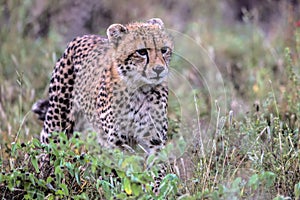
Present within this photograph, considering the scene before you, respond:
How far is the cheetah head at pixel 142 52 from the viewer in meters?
3.55

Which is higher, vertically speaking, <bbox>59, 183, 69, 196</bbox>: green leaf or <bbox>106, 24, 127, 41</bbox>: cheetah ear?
<bbox>106, 24, 127, 41</bbox>: cheetah ear

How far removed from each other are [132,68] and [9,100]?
2037 millimetres

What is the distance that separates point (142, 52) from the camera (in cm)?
357

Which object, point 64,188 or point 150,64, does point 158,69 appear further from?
point 64,188

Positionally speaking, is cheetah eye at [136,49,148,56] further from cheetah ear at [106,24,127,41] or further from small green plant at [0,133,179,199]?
Result: small green plant at [0,133,179,199]

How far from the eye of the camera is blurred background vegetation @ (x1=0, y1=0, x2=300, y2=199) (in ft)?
13.0

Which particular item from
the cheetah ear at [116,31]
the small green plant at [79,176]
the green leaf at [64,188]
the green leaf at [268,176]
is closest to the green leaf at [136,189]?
the small green plant at [79,176]

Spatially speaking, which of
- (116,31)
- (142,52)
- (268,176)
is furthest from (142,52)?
(268,176)

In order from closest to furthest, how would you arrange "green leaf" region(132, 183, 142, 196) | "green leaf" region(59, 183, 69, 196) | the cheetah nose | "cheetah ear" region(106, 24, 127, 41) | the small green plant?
1. "green leaf" region(132, 183, 142, 196)
2. the small green plant
3. "green leaf" region(59, 183, 69, 196)
4. the cheetah nose
5. "cheetah ear" region(106, 24, 127, 41)

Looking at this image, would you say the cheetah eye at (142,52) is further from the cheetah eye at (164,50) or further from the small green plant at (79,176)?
the small green plant at (79,176)

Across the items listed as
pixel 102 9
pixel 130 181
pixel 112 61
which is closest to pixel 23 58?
pixel 102 9

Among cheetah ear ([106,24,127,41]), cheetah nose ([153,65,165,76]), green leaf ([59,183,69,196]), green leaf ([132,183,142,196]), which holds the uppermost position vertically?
cheetah ear ([106,24,127,41])

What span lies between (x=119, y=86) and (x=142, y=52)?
364 millimetres

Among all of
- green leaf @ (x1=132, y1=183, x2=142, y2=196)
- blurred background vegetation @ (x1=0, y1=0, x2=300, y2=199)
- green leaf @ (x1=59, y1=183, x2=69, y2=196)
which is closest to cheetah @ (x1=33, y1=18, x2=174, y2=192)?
blurred background vegetation @ (x1=0, y1=0, x2=300, y2=199)
